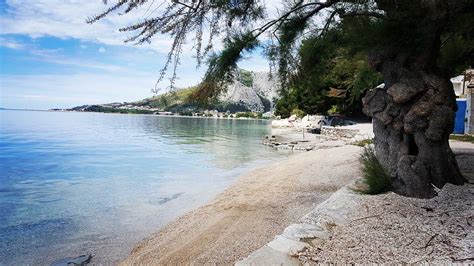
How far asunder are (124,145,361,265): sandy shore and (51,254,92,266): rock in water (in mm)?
720

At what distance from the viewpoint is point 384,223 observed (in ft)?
12.6

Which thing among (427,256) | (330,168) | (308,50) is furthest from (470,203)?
(330,168)

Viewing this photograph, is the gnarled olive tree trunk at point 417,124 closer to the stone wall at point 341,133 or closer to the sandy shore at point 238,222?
the sandy shore at point 238,222

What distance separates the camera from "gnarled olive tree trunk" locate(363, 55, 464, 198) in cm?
480

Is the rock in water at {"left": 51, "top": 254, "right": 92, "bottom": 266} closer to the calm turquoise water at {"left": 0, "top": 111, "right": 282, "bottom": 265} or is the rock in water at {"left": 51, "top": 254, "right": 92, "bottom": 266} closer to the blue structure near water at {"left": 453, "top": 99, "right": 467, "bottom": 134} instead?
the calm turquoise water at {"left": 0, "top": 111, "right": 282, "bottom": 265}

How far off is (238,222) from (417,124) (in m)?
3.22

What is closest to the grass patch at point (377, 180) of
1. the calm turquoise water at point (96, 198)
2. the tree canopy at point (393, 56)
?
the tree canopy at point (393, 56)

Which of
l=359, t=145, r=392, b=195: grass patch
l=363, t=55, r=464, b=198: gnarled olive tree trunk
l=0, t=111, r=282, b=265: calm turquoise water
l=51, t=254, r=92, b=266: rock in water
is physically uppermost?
l=363, t=55, r=464, b=198: gnarled olive tree trunk

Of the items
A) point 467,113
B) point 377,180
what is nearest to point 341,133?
point 467,113

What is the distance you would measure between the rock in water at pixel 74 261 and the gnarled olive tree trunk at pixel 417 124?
487 centimetres

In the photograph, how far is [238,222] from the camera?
606 centimetres

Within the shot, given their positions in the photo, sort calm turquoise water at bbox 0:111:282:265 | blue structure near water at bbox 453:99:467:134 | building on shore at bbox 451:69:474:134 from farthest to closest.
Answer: blue structure near water at bbox 453:99:467:134 → building on shore at bbox 451:69:474:134 → calm turquoise water at bbox 0:111:282:265

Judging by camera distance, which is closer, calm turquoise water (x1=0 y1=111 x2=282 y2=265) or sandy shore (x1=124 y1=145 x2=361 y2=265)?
sandy shore (x1=124 y1=145 x2=361 y2=265)

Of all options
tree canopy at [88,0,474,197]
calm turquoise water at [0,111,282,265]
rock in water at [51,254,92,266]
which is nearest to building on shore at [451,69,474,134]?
calm turquoise water at [0,111,282,265]
